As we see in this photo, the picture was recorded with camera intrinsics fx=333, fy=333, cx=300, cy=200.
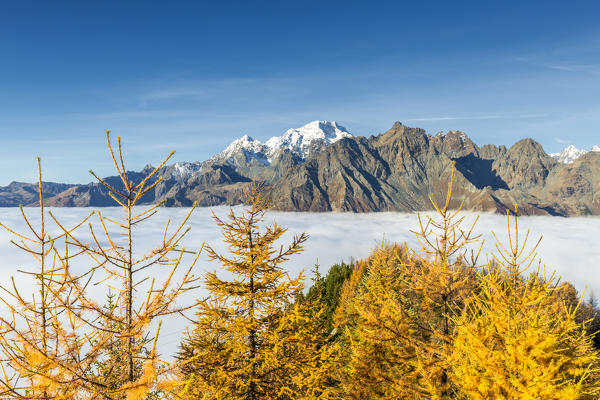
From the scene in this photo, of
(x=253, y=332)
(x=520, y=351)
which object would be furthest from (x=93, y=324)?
(x=253, y=332)

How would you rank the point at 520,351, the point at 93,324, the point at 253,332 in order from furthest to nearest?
the point at 253,332, the point at 520,351, the point at 93,324

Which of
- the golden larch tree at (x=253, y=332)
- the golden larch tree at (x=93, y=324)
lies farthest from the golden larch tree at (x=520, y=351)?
the golden larch tree at (x=93, y=324)

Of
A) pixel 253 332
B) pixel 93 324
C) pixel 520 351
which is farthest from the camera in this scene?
pixel 253 332

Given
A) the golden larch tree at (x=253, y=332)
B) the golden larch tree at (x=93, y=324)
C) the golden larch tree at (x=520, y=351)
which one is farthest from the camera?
the golden larch tree at (x=253, y=332)

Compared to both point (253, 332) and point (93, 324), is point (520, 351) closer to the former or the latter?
point (93, 324)

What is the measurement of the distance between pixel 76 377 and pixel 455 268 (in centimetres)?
863

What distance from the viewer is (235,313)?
40.5 feet

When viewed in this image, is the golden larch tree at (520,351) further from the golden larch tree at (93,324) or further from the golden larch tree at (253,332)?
the golden larch tree at (93,324)

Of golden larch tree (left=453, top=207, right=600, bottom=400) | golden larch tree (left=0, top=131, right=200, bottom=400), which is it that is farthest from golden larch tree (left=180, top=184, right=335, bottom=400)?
golden larch tree (left=0, top=131, right=200, bottom=400)

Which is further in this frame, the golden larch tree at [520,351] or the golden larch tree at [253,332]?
the golden larch tree at [253,332]

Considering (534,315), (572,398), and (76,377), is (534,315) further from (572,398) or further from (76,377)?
(76,377)

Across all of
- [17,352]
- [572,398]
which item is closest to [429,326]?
[572,398]

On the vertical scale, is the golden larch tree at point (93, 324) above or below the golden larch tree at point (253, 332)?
above

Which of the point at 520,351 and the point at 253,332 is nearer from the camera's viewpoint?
the point at 520,351
